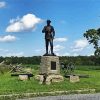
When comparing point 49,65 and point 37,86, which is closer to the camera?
point 37,86

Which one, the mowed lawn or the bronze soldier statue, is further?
the bronze soldier statue

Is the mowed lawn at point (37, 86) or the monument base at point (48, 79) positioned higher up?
the monument base at point (48, 79)

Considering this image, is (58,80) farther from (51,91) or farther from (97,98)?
(97,98)

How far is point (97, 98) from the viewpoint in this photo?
22109 millimetres

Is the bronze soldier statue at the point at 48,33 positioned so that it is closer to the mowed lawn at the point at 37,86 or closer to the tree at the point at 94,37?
the mowed lawn at the point at 37,86

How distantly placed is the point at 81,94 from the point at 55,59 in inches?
331

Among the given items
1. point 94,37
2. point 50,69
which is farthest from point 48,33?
point 94,37

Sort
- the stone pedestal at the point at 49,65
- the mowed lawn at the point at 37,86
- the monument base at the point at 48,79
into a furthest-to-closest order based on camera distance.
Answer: the stone pedestal at the point at 49,65, the monument base at the point at 48,79, the mowed lawn at the point at 37,86

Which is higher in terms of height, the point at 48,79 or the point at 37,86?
the point at 48,79

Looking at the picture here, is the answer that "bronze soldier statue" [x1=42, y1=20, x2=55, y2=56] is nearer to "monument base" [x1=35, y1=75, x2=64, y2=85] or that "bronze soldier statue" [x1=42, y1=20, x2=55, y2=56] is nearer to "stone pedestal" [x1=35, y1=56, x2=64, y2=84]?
"stone pedestal" [x1=35, y1=56, x2=64, y2=84]

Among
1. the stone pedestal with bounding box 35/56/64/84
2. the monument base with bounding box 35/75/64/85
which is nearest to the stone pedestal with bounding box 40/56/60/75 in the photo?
the stone pedestal with bounding box 35/56/64/84

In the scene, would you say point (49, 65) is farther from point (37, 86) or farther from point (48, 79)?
point (37, 86)

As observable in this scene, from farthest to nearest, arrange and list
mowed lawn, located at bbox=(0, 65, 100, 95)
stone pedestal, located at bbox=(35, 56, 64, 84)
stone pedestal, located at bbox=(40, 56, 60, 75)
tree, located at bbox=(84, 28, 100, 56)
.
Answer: tree, located at bbox=(84, 28, 100, 56) < stone pedestal, located at bbox=(40, 56, 60, 75) < stone pedestal, located at bbox=(35, 56, 64, 84) < mowed lawn, located at bbox=(0, 65, 100, 95)

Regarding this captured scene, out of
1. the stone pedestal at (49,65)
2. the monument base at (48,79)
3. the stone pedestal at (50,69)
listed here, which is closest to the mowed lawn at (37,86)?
the monument base at (48,79)
